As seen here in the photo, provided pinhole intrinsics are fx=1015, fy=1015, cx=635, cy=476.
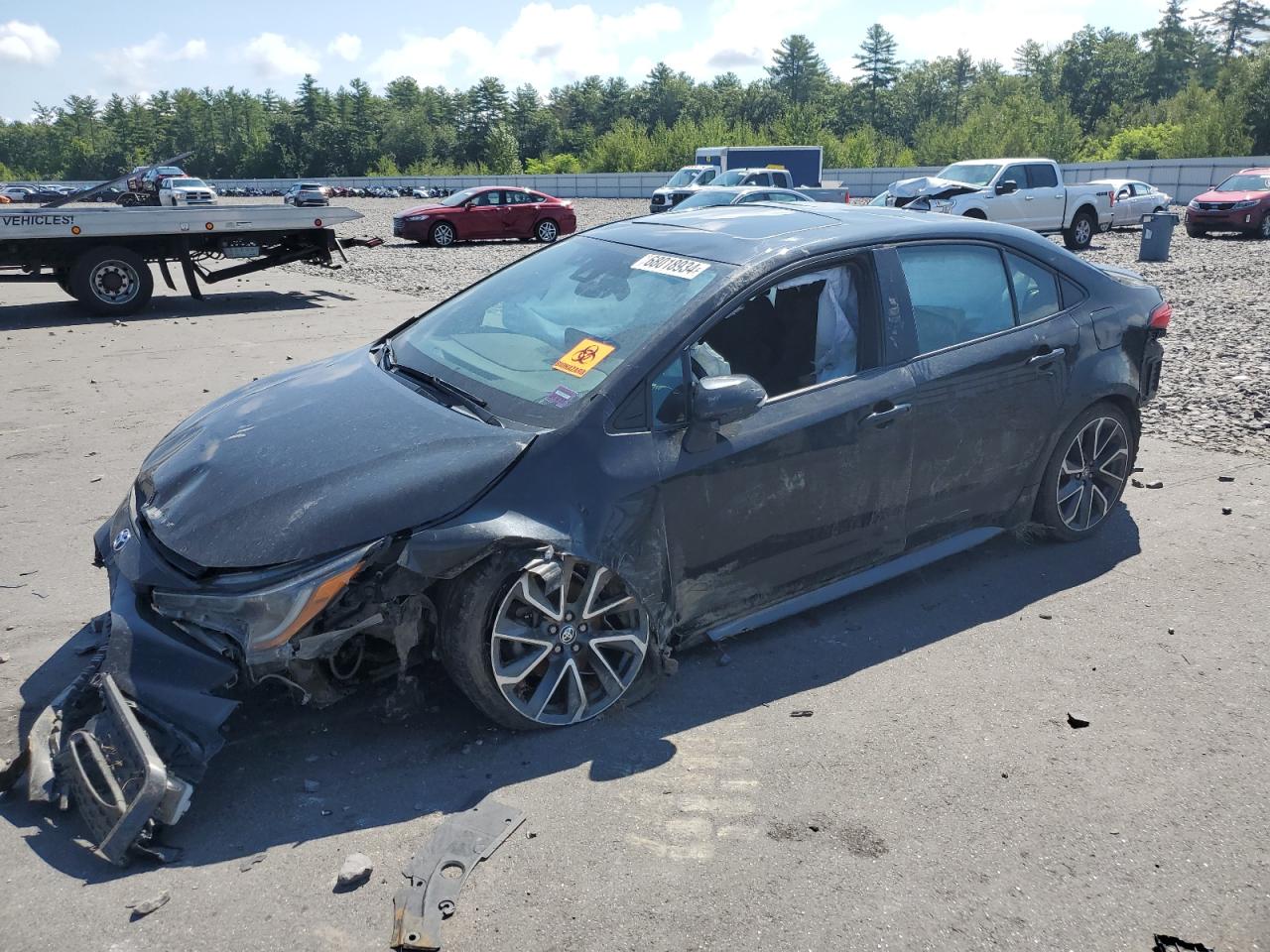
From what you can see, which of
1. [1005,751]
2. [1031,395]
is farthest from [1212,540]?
[1005,751]

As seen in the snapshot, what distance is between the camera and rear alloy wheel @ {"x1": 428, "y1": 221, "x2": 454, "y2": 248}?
24797 millimetres

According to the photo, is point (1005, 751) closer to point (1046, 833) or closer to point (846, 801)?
point (1046, 833)

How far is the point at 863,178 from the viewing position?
49812 millimetres

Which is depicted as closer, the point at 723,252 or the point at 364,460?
the point at 364,460

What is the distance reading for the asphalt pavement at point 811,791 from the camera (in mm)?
2729

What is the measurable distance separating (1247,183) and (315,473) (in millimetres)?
27395

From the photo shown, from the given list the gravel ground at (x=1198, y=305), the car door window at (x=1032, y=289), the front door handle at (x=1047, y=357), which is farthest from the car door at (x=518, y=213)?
the front door handle at (x=1047, y=357)

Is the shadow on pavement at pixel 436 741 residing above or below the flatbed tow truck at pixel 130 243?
below

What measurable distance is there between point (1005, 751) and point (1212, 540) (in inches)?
102

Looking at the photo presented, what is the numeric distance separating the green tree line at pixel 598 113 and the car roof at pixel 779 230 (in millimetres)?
71604

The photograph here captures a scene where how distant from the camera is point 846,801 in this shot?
324 cm

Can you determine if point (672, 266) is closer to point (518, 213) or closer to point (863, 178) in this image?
point (518, 213)

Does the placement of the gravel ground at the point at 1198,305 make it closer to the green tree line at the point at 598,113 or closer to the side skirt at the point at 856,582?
the side skirt at the point at 856,582

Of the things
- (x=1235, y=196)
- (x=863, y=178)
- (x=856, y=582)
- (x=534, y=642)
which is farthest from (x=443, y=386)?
(x=863, y=178)
